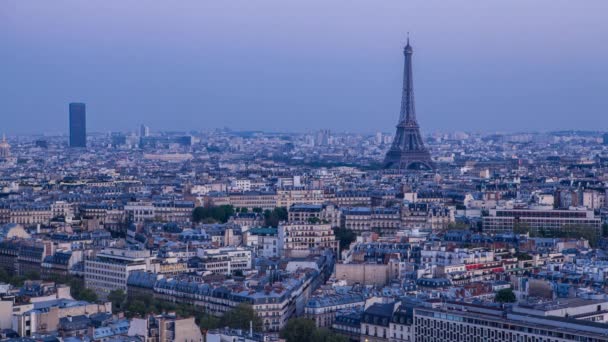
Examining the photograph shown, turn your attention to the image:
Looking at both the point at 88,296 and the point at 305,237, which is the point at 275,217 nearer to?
the point at 305,237

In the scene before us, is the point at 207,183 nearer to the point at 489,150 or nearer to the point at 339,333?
the point at 339,333

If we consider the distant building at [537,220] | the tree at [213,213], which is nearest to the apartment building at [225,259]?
the distant building at [537,220]

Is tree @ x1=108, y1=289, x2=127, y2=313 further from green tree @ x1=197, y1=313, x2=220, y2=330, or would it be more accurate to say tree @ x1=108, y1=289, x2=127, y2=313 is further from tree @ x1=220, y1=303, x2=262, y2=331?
tree @ x1=220, y1=303, x2=262, y2=331

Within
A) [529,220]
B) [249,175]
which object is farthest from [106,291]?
[249,175]

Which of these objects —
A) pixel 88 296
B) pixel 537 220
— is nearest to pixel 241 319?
pixel 88 296

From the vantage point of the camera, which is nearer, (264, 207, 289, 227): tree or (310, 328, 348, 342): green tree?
(310, 328, 348, 342): green tree

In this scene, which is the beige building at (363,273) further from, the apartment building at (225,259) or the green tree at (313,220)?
the green tree at (313,220)

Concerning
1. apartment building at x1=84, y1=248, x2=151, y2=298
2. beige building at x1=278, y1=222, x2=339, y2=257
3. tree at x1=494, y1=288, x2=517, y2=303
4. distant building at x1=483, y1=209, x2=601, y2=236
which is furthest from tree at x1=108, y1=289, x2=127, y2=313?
distant building at x1=483, y1=209, x2=601, y2=236
